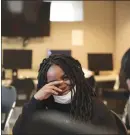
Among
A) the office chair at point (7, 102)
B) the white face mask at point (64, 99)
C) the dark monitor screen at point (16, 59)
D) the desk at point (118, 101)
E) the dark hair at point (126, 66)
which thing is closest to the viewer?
the white face mask at point (64, 99)

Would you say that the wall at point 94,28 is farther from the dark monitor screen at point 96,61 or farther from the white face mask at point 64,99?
the white face mask at point 64,99

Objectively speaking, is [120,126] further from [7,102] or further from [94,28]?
[7,102]

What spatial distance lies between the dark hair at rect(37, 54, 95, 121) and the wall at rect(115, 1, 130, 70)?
1.16 ft

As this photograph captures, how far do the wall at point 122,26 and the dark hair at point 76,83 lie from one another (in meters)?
0.35

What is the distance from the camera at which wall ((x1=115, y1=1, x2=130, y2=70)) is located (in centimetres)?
124

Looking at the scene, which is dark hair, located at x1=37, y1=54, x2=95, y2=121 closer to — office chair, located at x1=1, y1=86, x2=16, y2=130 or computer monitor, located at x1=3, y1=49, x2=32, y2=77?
office chair, located at x1=1, y1=86, x2=16, y2=130

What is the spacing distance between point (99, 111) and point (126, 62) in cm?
24

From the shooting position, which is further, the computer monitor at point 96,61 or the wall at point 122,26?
the computer monitor at point 96,61

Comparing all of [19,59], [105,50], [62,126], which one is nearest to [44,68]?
[62,126]

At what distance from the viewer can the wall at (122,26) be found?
1.24m

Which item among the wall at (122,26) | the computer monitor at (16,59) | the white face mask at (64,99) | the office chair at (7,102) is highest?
the wall at (122,26)

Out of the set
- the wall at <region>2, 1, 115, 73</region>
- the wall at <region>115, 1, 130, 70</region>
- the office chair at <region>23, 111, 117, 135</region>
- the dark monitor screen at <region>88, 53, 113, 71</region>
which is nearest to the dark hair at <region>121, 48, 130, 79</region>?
the wall at <region>115, 1, 130, 70</region>

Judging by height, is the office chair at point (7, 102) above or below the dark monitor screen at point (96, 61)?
below

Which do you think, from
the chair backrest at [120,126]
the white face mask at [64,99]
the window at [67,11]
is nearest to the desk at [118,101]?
the chair backrest at [120,126]
